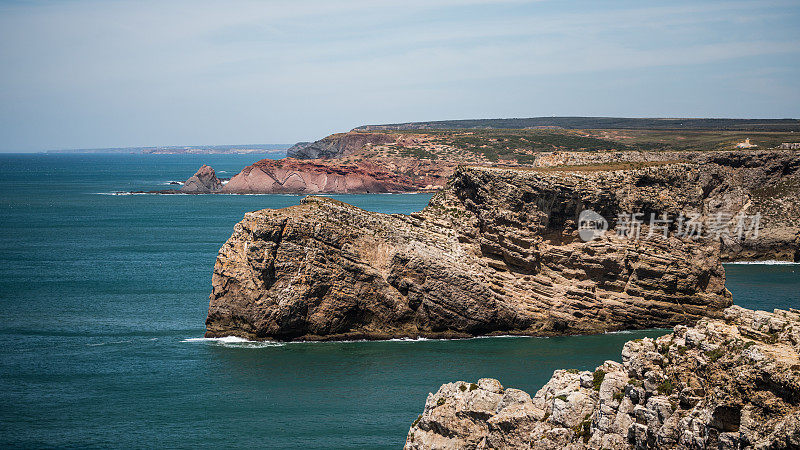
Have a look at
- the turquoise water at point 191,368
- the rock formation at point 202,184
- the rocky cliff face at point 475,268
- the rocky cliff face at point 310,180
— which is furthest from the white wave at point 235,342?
the rock formation at point 202,184

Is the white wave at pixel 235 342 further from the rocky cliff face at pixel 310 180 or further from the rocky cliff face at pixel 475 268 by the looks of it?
the rocky cliff face at pixel 310 180

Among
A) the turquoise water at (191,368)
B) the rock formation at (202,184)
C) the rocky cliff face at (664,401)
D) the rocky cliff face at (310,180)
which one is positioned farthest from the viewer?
the rock formation at (202,184)

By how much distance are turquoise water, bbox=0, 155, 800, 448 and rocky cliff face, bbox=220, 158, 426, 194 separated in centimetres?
9818

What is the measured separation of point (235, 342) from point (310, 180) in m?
126

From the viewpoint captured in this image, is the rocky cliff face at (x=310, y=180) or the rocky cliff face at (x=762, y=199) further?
the rocky cliff face at (x=310, y=180)

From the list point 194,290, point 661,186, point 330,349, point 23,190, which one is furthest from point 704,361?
point 23,190

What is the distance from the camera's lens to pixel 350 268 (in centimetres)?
4709

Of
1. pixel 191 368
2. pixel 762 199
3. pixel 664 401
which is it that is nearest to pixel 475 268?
pixel 191 368

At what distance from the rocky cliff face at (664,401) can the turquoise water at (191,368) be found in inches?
337

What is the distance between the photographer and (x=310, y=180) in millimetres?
170500

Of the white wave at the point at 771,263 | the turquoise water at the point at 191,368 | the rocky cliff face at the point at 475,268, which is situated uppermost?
the rocky cliff face at the point at 475,268

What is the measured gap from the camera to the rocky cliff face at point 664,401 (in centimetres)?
1555

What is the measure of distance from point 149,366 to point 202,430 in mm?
10450

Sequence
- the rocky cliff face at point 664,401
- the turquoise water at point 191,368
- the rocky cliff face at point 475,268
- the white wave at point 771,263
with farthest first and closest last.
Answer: the white wave at point 771,263
the rocky cliff face at point 475,268
the turquoise water at point 191,368
the rocky cliff face at point 664,401
